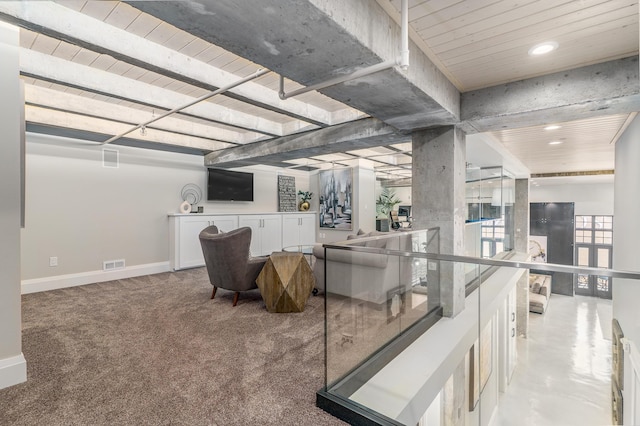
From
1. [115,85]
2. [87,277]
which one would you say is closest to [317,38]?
[115,85]

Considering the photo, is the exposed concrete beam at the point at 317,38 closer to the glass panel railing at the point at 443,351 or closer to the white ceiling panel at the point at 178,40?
the white ceiling panel at the point at 178,40

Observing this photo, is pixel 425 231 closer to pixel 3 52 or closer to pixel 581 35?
pixel 581 35

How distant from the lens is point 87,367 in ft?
7.62

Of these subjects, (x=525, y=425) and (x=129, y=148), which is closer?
(x=525, y=425)

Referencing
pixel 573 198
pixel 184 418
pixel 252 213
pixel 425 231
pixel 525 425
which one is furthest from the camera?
pixel 573 198

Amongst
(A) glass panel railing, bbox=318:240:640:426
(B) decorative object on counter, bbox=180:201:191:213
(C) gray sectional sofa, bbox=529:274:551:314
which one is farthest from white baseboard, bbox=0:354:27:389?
(C) gray sectional sofa, bbox=529:274:551:314

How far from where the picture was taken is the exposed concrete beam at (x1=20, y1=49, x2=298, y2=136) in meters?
2.61

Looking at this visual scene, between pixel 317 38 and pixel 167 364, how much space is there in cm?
258

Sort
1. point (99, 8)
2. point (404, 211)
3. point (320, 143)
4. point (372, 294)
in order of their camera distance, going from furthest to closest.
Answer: point (404, 211) → point (320, 143) → point (372, 294) → point (99, 8)

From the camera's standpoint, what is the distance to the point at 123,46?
7.33 ft

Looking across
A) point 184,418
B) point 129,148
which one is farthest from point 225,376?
point 129,148

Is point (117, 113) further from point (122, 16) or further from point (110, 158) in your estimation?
point (122, 16)

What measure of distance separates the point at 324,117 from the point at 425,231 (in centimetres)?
198

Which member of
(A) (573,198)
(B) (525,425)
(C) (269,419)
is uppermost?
(A) (573,198)
